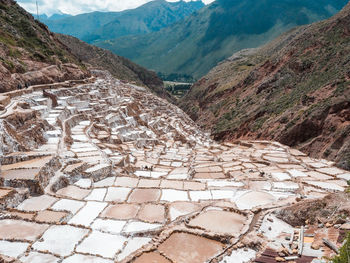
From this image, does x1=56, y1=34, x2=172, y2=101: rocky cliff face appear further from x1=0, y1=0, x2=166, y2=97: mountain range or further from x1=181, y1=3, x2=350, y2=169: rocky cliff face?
x1=181, y1=3, x2=350, y2=169: rocky cliff face

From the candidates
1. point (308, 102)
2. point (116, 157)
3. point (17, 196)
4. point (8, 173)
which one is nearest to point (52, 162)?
point (8, 173)

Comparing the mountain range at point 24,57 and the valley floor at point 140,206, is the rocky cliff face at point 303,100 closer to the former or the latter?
the valley floor at point 140,206

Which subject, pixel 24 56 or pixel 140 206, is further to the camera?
pixel 24 56

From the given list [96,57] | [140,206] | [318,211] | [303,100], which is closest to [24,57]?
[140,206]

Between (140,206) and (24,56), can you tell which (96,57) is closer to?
(24,56)

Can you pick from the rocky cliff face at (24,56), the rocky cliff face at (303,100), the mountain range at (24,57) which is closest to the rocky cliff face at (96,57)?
the rocky cliff face at (24,56)
